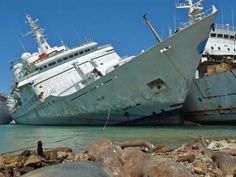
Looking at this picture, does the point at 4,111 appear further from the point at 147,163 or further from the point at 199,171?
the point at 147,163

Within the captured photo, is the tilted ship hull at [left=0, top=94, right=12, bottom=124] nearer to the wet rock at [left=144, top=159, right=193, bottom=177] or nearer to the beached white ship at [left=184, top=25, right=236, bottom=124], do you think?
the beached white ship at [left=184, top=25, right=236, bottom=124]

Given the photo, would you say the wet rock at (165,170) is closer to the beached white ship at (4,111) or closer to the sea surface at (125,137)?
the sea surface at (125,137)

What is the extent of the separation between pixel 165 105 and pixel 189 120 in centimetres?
290

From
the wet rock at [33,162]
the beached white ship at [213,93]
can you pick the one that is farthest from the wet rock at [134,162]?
the beached white ship at [213,93]

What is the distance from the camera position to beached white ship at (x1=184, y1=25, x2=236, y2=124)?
24395 mm

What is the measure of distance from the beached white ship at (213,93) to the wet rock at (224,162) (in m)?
16.3

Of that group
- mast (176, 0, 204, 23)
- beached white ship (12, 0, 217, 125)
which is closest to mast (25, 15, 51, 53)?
beached white ship (12, 0, 217, 125)

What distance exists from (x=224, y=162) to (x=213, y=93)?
716 inches

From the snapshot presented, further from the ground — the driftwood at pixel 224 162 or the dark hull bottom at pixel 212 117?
the driftwood at pixel 224 162

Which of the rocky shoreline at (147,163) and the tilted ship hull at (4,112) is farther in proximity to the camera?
the tilted ship hull at (4,112)

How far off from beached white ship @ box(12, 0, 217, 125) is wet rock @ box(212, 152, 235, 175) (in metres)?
16.6

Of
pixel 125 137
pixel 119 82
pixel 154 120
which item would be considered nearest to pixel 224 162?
pixel 125 137

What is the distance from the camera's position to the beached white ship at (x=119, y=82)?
2484cm

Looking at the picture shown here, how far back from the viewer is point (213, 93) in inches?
1001
